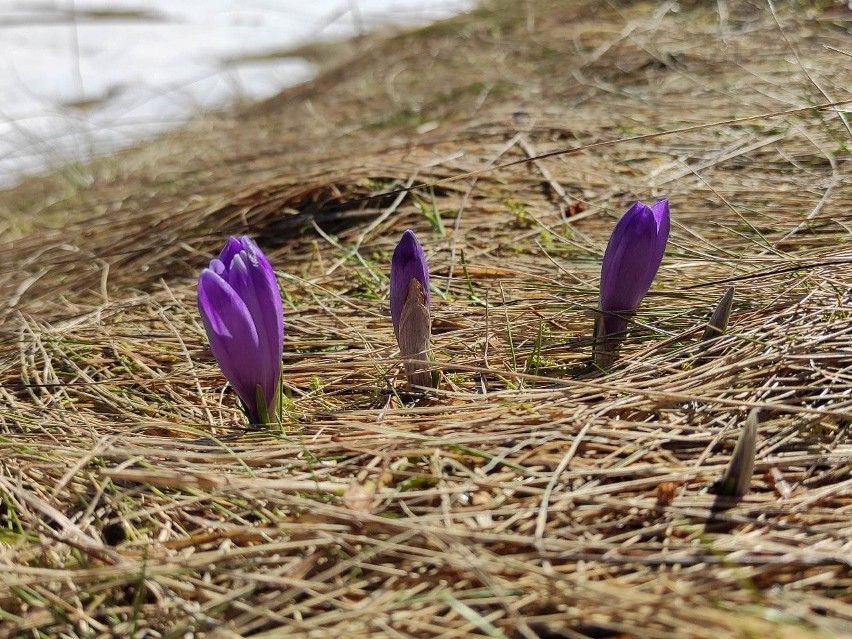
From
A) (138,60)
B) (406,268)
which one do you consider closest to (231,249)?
(406,268)

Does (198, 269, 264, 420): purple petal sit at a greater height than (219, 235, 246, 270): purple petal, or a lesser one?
lesser

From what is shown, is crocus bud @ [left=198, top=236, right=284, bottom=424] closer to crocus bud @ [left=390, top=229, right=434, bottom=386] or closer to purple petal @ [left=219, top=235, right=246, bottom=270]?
purple petal @ [left=219, top=235, right=246, bottom=270]

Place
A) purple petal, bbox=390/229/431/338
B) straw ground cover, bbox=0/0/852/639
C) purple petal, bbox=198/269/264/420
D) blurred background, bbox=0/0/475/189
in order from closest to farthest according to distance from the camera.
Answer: straw ground cover, bbox=0/0/852/639 < purple petal, bbox=198/269/264/420 < purple petal, bbox=390/229/431/338 < blurred background, bbox=0/0/475/189

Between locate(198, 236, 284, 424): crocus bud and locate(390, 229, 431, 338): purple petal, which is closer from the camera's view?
locate(198, 236, 284, 424): crocus bud

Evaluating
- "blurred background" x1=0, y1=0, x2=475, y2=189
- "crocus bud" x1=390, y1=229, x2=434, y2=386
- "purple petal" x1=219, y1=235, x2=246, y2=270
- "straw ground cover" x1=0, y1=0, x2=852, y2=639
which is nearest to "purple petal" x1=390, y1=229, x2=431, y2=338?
"crocus bud" x1=390, y1=229, x2=434, y2=386

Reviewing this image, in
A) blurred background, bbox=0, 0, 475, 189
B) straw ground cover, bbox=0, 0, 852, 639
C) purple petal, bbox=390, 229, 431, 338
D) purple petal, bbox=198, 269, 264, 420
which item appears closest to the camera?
straw ground cover, bbox=0, 0, 852, 639

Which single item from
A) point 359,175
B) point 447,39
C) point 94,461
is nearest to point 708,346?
point 94,461

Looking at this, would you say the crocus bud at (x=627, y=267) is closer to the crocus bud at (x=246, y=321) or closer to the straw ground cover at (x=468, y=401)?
the straw ground cover at (x=468, y=401)
